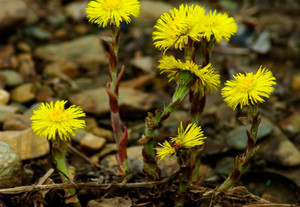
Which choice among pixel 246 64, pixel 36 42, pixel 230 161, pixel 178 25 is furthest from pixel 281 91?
pixel 36 42

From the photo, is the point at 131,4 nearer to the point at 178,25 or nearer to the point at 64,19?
the point at 178,25

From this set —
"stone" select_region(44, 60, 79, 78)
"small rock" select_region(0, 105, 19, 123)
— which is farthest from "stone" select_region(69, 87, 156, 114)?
"small rock" select_region(0, 105, 19, 123)

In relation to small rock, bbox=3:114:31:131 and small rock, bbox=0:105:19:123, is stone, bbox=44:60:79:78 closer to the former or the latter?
small rock, bbox=0:105:19:123

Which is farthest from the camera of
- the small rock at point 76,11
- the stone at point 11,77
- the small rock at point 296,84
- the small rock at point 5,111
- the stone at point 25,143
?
the small rock at point 76,11

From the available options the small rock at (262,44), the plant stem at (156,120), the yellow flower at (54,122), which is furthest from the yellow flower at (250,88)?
the small rock at (262,44)

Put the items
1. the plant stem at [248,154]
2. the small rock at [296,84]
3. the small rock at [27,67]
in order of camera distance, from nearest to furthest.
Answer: the plant stem at [248,154] → the small rock at [27,67] → the small rock at [296,84]

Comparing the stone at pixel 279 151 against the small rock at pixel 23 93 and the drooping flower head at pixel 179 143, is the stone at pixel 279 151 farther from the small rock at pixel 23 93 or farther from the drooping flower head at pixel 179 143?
the small rock at pixel 23 93

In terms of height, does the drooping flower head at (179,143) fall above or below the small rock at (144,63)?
below

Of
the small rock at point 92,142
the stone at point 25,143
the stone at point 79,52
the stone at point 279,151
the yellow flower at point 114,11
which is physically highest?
the yellow flower at point 114,11
